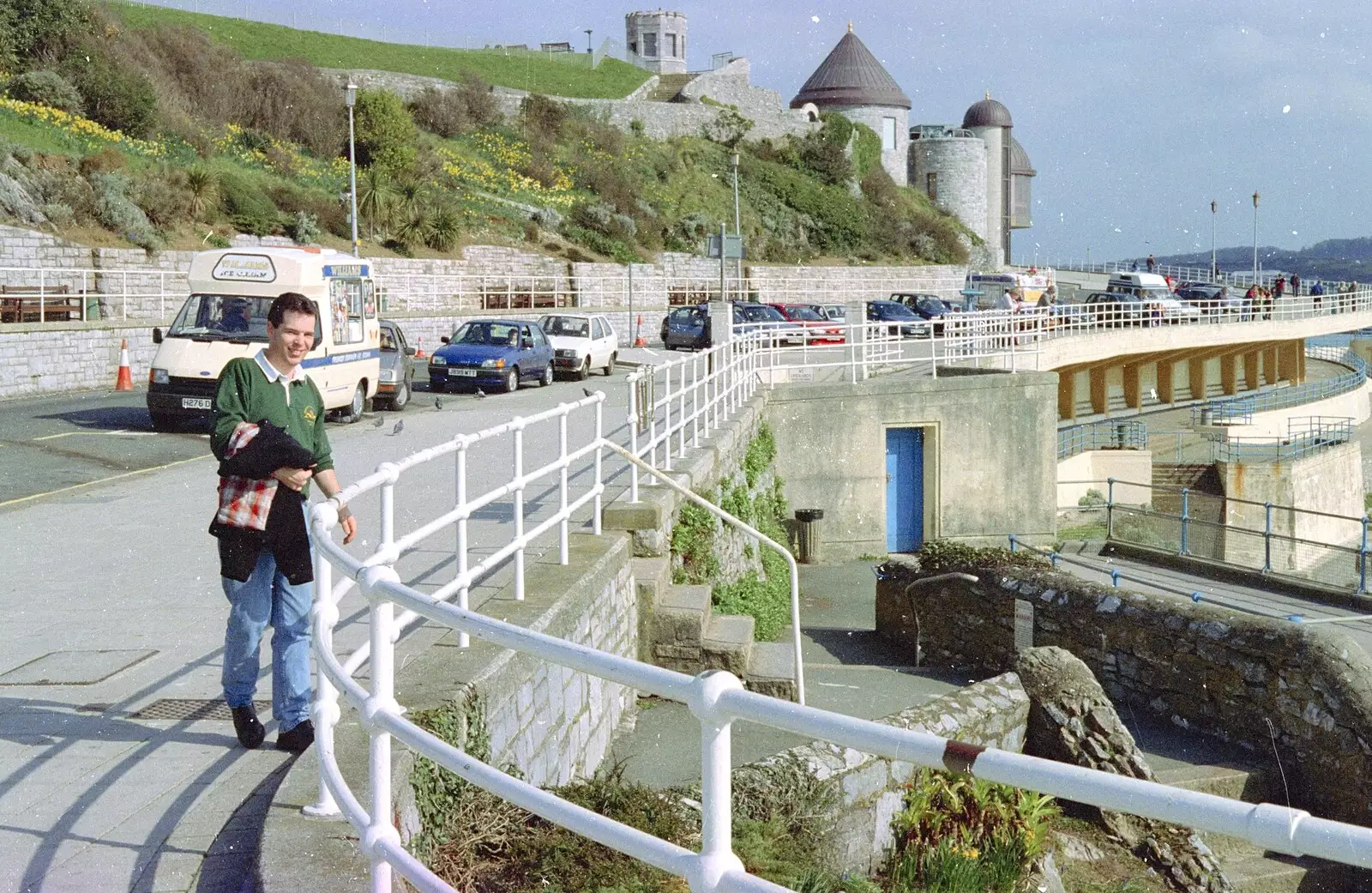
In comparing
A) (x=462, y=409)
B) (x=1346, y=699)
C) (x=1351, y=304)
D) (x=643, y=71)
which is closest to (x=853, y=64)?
(x=643, y=71)

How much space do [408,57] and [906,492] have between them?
64.6 m

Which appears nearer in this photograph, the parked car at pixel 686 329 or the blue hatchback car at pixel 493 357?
the blue hatchback car at pixel 493 357

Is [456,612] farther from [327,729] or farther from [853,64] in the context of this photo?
[853,64]

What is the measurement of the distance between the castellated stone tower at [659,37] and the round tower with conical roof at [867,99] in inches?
540

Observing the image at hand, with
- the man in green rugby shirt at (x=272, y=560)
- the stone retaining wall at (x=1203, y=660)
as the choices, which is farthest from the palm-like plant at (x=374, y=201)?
the man in green rugby shirt at (x=272, y=560)

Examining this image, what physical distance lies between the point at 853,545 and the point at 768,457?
2.97 m

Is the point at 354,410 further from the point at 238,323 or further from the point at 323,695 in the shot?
the point at 323,695

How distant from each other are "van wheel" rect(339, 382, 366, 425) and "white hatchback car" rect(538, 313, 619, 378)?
31.1 ft

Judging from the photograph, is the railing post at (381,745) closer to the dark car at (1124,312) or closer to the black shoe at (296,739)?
the black shoe at (296,739)

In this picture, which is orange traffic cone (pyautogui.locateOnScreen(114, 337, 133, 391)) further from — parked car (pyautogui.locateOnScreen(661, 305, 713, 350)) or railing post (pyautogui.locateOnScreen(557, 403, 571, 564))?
railing post (pyautogui.locateOnScreen(557, 403, 571, 564))

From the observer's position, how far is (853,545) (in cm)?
2383

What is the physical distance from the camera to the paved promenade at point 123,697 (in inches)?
177

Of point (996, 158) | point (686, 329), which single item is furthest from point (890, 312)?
point (996, 158)

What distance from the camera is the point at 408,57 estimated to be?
82.2 metres
